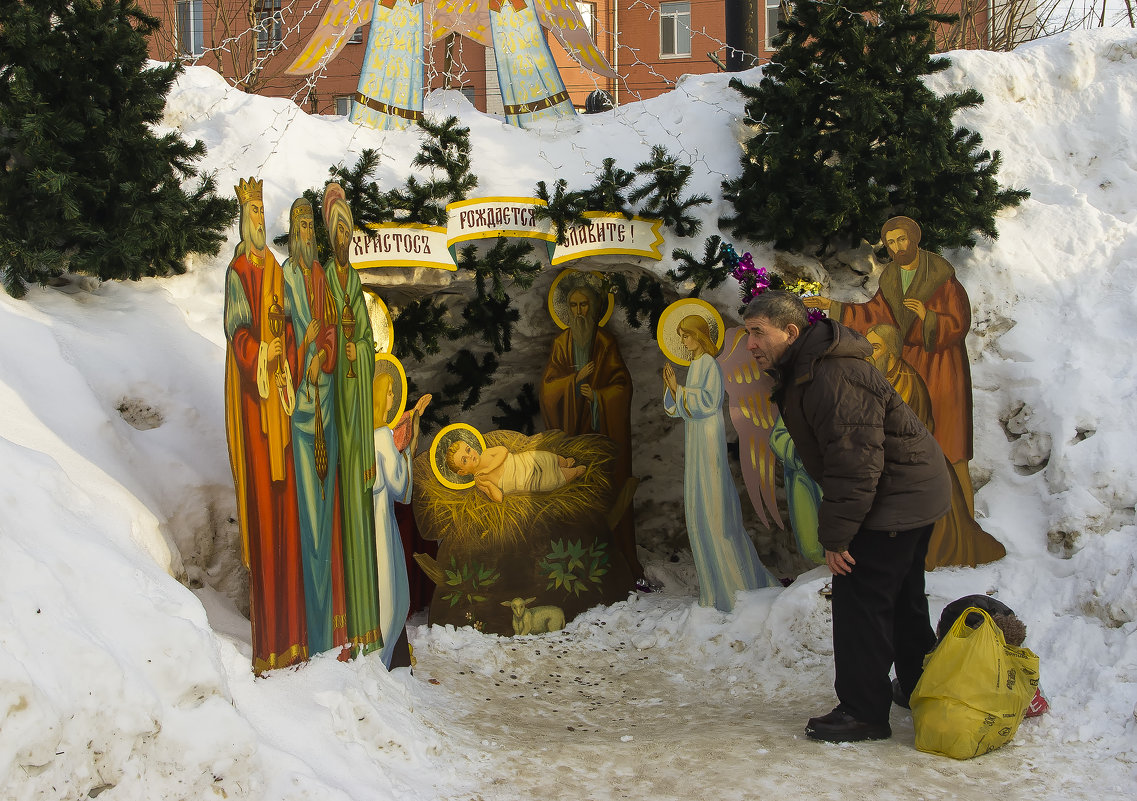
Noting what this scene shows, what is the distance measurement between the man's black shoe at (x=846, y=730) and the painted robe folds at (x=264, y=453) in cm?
219

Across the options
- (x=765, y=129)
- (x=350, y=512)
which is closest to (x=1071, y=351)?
(x=765, y=129)

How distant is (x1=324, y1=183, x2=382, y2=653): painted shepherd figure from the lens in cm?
479

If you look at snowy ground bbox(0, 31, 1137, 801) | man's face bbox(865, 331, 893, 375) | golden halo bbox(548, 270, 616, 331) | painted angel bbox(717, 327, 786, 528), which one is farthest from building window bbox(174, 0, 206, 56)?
man's face bbox(865, 331, 893, 375)

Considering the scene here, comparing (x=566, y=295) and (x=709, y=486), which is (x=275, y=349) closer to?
(x=709, y=486)

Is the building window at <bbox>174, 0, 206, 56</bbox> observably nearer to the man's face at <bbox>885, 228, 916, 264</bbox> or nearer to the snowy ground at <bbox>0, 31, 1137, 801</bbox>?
the snowy ground at <bbox>0, 31, 1137, 801</bbox>

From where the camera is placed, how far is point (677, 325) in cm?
628

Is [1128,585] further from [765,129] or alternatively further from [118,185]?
[118,185]

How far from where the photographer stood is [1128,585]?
4.53 m

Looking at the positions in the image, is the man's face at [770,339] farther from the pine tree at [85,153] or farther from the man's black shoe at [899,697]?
the pine tree at [85,153]

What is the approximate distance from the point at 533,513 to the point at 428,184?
2.15 m

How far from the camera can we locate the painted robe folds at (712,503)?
6.07 metres

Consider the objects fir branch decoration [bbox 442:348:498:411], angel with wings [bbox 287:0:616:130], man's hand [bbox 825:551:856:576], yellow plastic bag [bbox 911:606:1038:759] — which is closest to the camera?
yellow plastic bag [bbox 911:606:1038:759]

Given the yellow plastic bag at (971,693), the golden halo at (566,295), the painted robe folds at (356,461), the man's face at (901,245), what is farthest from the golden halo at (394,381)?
the yellow plastic bag at (971,693)

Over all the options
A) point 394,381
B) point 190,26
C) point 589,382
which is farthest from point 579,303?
point 190,26
